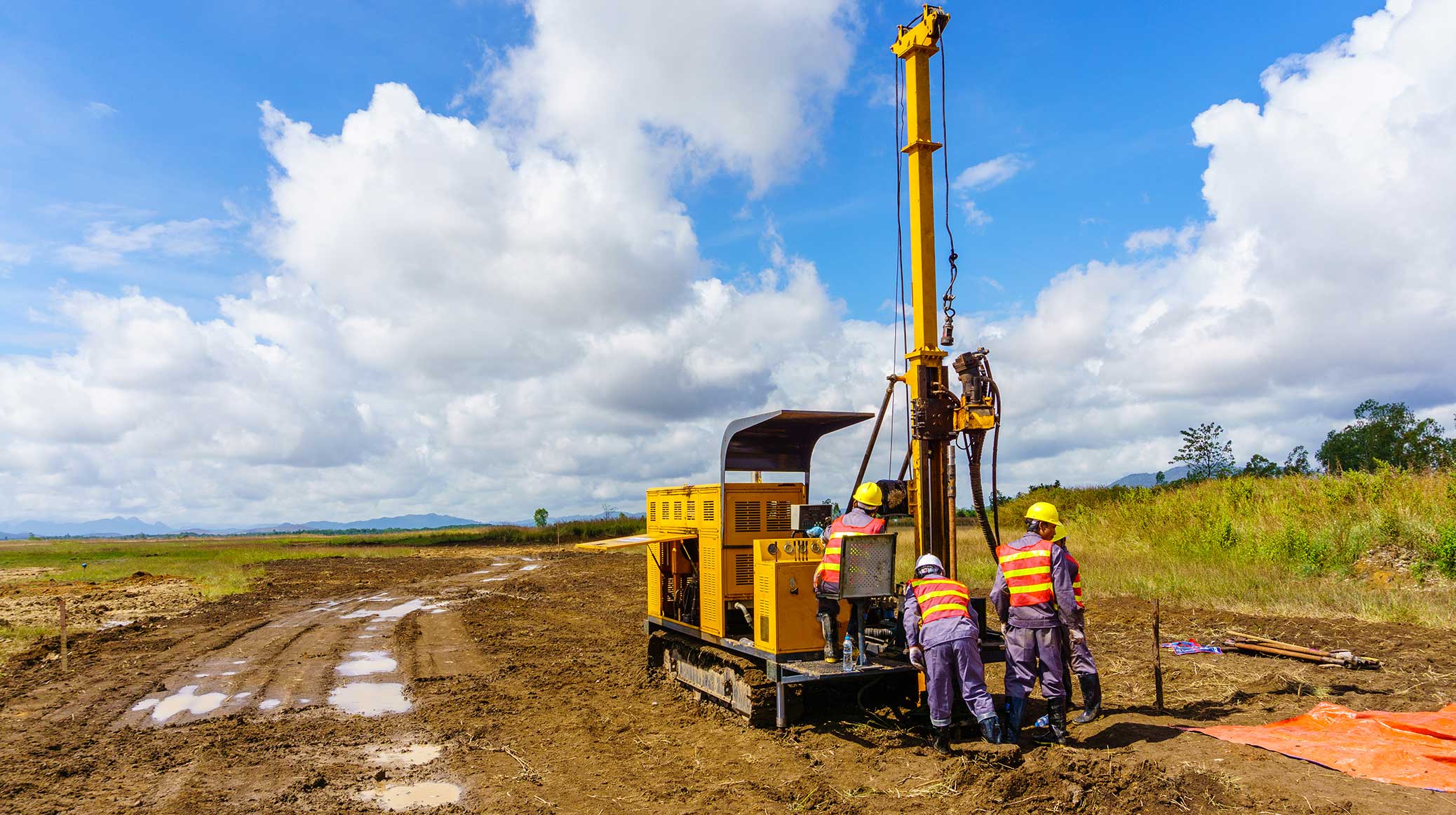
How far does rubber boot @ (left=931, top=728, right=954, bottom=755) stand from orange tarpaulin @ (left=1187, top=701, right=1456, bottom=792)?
7.66ft

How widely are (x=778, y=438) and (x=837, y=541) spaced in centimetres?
256

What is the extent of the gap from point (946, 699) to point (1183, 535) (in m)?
18.2

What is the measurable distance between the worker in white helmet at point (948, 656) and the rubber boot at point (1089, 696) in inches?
41.4

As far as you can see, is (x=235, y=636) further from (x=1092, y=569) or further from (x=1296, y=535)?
(x=1296, y=535)

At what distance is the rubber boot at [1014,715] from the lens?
7559 millimetres

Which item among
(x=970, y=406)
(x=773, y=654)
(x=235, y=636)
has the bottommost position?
(x=235, y=636)

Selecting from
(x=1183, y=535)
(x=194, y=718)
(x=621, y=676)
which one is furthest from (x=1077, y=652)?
(x=1183, y=535)

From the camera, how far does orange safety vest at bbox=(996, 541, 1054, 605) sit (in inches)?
300

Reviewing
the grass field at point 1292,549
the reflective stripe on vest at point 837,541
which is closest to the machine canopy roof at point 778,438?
the reflective stripe on vest at point 837,541

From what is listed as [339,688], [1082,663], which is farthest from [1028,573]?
[339,688]

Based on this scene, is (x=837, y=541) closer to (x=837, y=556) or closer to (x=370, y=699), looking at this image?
(x=837, y=556)

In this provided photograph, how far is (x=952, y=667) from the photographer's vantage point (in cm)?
758

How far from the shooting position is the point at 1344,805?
19.2 feet

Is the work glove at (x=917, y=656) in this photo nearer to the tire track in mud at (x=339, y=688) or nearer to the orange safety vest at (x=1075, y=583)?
the orange safety vest at (x=1075, y=583)
